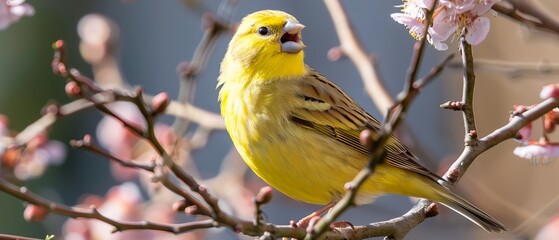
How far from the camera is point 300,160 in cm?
350

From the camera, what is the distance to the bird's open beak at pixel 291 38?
3.80m

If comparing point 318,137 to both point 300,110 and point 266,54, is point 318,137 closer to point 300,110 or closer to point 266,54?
point 300,110

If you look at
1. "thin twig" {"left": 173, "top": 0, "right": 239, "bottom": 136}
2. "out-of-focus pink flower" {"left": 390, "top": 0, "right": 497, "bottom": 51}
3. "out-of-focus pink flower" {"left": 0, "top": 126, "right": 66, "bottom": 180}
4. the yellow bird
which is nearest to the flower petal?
"out-of-focus pink flower" {"left": 390, "top": 0, "right": 497, "bottom": 51}

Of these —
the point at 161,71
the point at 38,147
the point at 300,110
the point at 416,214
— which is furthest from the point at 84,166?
the point at 416,214

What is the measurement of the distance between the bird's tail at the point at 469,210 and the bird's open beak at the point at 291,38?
0.85m

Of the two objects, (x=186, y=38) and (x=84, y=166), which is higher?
(x=186, y=38)

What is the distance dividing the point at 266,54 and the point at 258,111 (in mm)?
383

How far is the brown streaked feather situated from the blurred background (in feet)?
5.91

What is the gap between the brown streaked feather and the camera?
3682 mm

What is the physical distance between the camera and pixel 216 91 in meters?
9.42

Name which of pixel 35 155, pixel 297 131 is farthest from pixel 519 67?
pixel 35 155

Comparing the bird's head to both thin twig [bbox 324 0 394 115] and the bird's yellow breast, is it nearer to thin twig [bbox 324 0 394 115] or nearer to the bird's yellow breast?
the bird's yellow breast

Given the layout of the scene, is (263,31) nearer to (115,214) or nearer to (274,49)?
(274,49)

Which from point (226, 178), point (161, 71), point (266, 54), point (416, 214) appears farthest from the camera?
point (161, 71)
